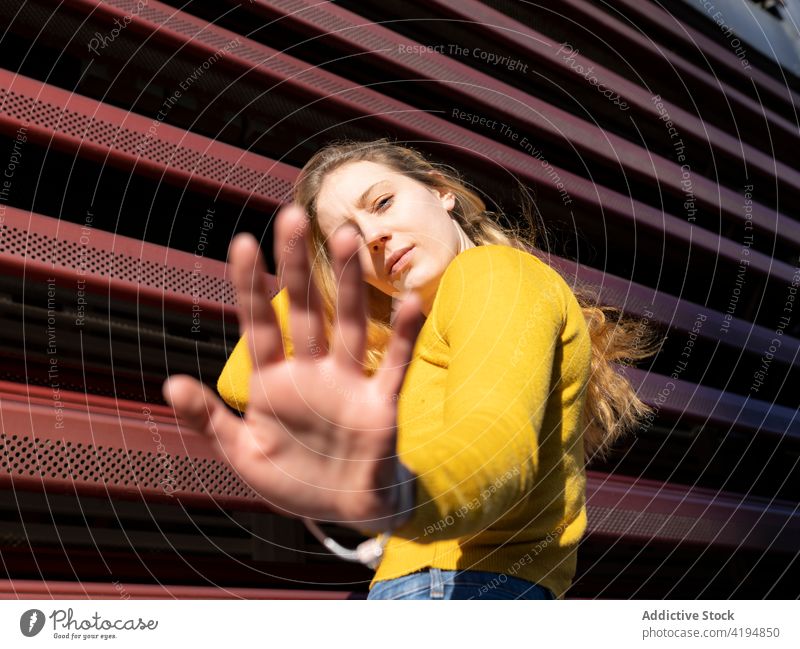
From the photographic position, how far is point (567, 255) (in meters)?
2.92

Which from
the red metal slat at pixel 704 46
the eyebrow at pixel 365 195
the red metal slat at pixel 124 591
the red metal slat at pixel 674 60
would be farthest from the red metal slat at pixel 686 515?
the red metal slat at pixel 704 46

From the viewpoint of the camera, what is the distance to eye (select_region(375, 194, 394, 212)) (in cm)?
128

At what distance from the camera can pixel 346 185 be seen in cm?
136

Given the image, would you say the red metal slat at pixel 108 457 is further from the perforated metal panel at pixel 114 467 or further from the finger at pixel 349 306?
the finger at pixel 349 306

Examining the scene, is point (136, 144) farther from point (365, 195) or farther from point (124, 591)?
point (124, 591)

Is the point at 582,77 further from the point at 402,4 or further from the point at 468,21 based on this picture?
the point at 402,4

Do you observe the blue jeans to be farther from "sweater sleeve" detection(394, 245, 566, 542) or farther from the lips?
the lips

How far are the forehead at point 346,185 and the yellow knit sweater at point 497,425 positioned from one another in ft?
1.12

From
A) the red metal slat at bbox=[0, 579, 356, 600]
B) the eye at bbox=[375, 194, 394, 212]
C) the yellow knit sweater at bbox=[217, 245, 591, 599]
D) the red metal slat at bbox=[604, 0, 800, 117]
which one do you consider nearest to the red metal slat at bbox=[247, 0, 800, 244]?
the red metal slat at bbox=[604, 0, 800, 117]

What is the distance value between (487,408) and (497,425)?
19 mm

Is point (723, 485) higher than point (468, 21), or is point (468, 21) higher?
point (468, 21)

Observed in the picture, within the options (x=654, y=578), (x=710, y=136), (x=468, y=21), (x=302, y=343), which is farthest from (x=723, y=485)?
(x=302, y=343)
